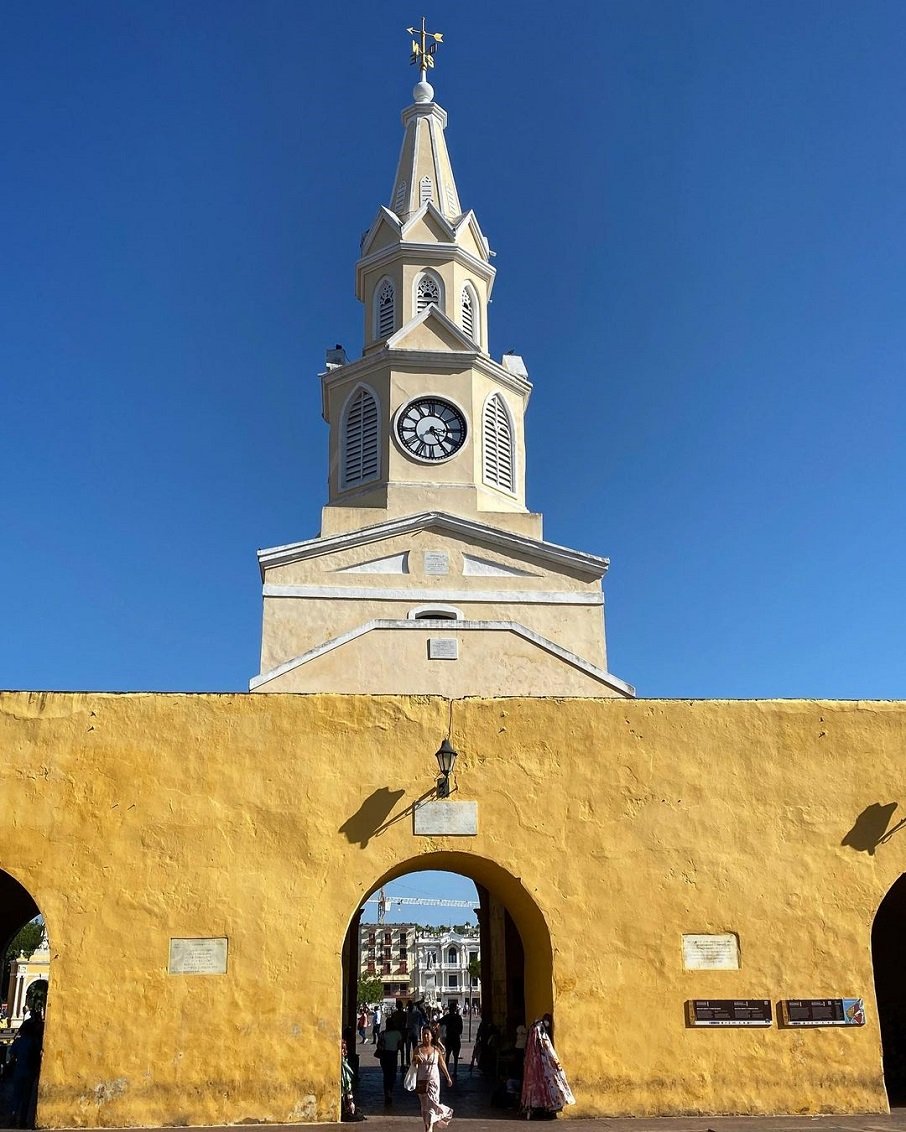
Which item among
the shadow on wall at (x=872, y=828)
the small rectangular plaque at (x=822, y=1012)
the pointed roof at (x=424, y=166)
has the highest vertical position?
the pointed roof at (x=424, y=166)

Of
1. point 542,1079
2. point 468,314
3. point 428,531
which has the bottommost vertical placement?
point 542,1079

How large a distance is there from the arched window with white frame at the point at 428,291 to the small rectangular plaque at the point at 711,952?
66.0 ft

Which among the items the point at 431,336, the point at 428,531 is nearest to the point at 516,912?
the point at 428,531

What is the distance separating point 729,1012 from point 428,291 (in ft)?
70.1

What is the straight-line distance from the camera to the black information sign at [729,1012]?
1106 cm

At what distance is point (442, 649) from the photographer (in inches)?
818

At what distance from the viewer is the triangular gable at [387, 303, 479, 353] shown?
26.0 m

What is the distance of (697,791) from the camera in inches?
463

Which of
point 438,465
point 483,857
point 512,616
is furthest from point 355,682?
point 483,857

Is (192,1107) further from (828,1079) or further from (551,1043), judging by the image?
(828,1079)

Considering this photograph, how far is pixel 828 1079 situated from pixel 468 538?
45.6 feet

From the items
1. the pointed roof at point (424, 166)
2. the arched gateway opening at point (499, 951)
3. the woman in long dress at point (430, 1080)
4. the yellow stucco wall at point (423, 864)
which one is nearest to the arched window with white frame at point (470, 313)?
the pointed roof at point (424, 166)

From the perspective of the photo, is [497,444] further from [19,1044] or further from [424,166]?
[19,1044]

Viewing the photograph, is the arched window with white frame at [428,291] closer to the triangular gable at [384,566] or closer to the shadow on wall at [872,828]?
the triangular gable at [384,566]
